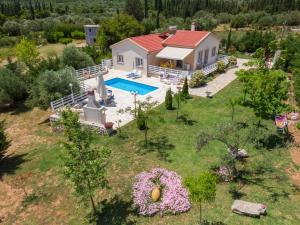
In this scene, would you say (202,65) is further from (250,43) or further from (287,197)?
(287,197)

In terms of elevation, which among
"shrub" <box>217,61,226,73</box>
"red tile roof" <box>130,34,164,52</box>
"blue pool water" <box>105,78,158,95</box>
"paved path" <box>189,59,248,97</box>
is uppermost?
"red tile roof" <box>130,34,164,52</box>

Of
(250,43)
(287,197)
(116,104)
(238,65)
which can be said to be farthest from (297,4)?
(287,197)

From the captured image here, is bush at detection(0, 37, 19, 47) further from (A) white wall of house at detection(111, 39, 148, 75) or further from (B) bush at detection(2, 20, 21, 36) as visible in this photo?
(A) white wall of house at detection(111, 39, 148, 75)

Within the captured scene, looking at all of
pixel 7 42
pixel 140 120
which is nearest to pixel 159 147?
pixel 140 120

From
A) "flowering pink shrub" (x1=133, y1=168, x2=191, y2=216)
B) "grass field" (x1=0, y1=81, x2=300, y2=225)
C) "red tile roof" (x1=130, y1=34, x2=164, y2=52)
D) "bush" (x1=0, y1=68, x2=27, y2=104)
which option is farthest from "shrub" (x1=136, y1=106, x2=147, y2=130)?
"bush" (x1=0, y1=68, x2=27, y2=104)

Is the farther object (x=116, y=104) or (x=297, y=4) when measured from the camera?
(x=297, y=4)

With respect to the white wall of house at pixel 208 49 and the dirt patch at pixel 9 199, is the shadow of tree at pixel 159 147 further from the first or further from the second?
the white wall of house at pixel 208 49
